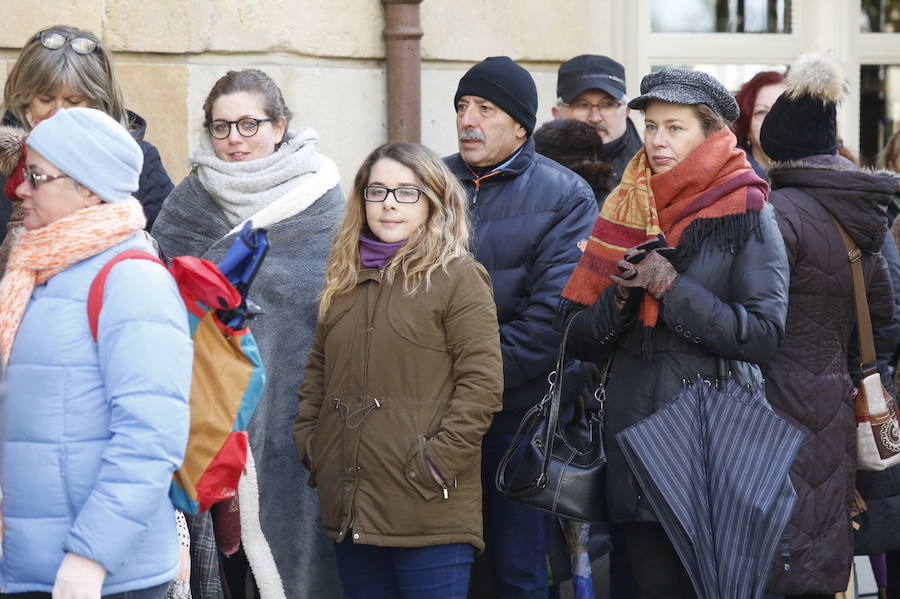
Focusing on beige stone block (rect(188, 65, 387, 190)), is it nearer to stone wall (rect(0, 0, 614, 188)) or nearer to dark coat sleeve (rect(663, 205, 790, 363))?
stone wall (rect(0, 0, 614, 188))

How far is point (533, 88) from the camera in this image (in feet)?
14.6

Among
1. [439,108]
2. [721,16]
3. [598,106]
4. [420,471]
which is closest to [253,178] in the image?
[420,471]

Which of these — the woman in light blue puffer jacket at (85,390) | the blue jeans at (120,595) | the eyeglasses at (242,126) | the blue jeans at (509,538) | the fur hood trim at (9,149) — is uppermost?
the eyeglasses at (242,126)

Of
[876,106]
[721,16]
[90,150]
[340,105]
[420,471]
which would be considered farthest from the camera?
[876,106]

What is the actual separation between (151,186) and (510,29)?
2.65m

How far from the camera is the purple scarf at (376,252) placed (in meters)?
3.84

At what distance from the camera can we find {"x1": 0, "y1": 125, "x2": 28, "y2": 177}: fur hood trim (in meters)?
3.79

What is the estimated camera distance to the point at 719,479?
3518mm

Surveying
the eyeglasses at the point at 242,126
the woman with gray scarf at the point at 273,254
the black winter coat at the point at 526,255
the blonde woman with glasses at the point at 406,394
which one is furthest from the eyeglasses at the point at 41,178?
the black winter coat at the point at 526,255

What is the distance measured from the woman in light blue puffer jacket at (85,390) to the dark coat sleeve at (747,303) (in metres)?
1.38

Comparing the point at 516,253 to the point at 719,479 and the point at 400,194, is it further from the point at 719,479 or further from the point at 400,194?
the point at 719,479

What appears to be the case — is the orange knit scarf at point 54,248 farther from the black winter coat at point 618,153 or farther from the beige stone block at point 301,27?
the beige stone block at point 301,27

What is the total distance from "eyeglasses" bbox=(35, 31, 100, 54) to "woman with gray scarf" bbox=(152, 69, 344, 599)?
46 centimetres

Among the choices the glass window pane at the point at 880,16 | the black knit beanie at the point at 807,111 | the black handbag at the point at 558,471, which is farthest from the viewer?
the glass window pane at the point at 880,16
